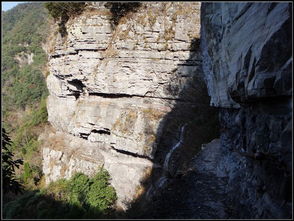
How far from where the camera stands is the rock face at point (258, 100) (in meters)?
4.68

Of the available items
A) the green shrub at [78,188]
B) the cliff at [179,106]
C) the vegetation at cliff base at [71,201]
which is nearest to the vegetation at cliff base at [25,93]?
the vegetation at cliff base at [71,201]

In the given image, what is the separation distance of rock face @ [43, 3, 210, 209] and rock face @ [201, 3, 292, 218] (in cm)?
440

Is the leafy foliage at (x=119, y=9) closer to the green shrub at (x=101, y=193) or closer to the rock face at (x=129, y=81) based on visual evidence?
the rock face at (x=129, y=81)

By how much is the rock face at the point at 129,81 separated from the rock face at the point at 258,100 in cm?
440

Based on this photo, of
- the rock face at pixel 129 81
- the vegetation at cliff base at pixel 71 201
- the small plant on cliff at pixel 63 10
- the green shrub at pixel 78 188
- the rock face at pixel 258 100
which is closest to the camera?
the rock face at pixel 258 100

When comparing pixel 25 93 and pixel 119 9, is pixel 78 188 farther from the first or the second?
pixel 25 93

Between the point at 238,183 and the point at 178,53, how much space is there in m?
7.24

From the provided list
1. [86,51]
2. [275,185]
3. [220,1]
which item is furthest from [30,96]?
[275,185]

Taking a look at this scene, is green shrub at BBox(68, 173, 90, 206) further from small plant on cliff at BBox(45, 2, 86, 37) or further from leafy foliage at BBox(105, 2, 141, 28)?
small plant on cliff at BBox(45, 2, 86, 37)

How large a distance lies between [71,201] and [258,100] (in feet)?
32.1

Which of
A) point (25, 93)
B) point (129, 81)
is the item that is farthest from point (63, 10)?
point (25, 93)

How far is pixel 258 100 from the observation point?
5699mm

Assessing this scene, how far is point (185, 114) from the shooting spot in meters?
13.3

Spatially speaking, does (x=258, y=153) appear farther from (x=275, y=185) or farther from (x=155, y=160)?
(x=155, y=160)
